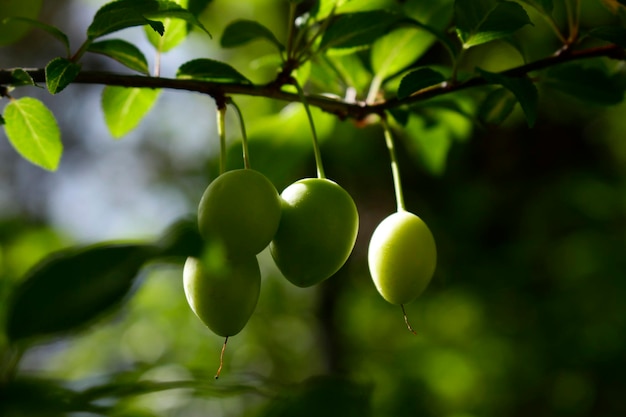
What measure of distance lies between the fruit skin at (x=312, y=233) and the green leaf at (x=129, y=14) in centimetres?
16

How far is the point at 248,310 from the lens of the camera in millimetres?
546

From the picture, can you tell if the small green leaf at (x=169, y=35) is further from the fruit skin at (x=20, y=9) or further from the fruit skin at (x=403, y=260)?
the fruit skin at (x=403, y=260)

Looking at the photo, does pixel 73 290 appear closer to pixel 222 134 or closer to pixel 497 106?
pixel 222 134

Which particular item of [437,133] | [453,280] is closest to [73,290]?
[437,133]

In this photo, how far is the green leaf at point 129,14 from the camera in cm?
54

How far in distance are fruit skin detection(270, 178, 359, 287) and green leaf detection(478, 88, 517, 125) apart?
0.72 feet

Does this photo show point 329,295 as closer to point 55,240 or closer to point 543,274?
point 543,274

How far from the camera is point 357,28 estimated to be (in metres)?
0.67

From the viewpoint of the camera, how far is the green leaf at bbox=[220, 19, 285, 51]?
2.22 feet

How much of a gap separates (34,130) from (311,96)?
282 mm

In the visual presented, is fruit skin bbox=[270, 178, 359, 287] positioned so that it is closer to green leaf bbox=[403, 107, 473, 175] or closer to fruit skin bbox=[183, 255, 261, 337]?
fruit skin bbox=[183, 255, 261, 337]

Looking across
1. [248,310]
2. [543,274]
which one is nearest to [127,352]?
[543,274]

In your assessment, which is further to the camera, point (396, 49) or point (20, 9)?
point (396, 49)

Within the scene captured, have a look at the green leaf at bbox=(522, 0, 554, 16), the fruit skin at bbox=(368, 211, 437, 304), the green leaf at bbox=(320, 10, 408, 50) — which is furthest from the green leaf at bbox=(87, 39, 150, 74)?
the green leaf at bbox=(522, 0, 554, 16)
